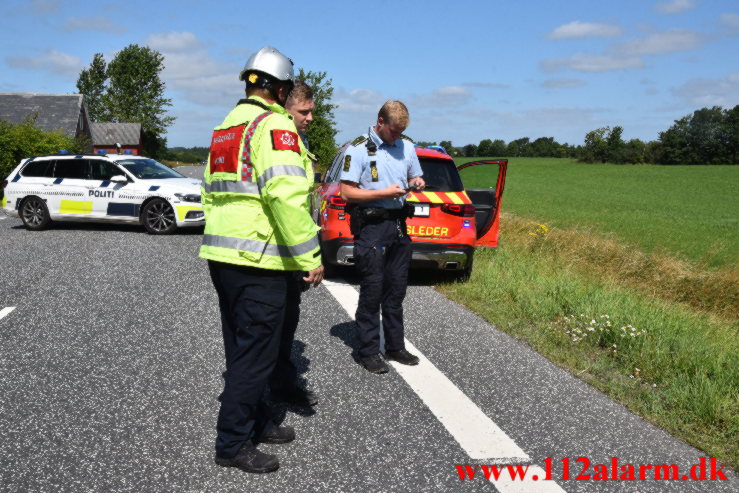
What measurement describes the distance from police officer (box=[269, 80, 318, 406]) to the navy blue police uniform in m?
0.82

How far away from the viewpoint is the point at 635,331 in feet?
17.1

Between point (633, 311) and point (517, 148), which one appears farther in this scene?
point (517, 148)

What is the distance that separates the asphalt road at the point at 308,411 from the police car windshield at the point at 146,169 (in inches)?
258

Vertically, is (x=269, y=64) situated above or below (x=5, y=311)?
above

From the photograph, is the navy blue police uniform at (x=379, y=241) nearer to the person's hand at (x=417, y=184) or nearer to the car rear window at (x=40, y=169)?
the person's hand at (x=417, y=184)

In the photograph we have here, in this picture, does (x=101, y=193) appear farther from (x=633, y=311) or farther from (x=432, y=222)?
(x=633, y=311)

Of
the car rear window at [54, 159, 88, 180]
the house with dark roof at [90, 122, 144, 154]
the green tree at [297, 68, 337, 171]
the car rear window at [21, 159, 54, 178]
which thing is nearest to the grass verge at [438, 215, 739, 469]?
the car rear window at [54, 159, 88, 180]

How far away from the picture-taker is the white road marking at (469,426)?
286cm

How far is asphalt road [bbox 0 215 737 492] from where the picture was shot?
2904 millimetres

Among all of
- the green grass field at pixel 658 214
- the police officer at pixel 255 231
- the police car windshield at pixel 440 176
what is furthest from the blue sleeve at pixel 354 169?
the green grass field at pixel 658 214

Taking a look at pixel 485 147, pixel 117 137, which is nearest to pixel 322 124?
pixel 117 137

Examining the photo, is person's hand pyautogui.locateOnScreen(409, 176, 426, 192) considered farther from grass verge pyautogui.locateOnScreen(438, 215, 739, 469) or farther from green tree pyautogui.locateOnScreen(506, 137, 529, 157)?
green tree pyautogui.locateOnScreen(506, 137, 529, 157)

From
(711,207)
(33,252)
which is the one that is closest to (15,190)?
(33,252)

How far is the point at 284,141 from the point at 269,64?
41cm
